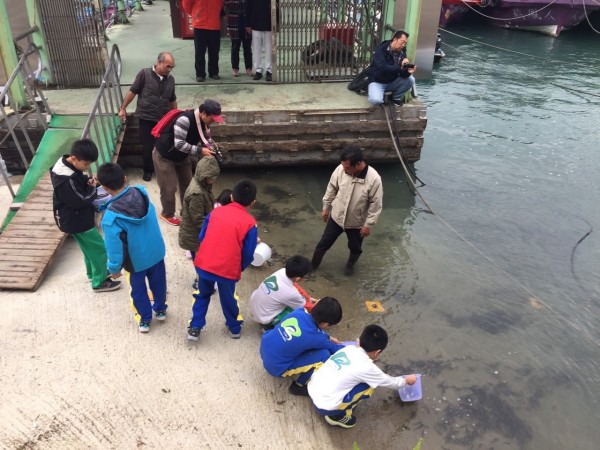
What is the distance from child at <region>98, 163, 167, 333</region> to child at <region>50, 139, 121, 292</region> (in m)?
0.51

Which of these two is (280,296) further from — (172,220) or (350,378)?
(172,220)

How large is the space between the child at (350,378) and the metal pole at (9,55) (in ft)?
20.3

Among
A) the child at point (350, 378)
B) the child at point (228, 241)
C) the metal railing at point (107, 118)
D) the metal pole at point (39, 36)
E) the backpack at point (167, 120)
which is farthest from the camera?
the metal pole at point (39, 36)

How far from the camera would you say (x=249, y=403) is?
150 inches

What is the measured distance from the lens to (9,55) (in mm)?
7094

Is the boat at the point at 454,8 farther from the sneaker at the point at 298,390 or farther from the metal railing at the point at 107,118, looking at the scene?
the sneaker at the point at 298,390

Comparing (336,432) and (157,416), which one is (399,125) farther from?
(157,416)

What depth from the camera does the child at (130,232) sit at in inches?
146

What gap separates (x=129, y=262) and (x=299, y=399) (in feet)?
5.75

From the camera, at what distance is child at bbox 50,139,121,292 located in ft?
13.8

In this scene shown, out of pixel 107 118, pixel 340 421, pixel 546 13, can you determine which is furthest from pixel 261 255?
pixel 546 13

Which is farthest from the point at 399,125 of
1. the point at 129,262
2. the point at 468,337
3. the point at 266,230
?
the point at 129,262

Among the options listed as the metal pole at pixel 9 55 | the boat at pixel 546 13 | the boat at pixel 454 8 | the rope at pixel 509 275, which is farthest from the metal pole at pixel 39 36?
the boat at pixel 546 13

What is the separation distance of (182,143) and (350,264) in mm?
2409
